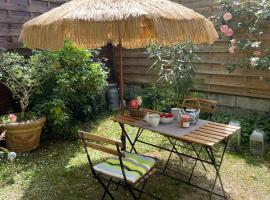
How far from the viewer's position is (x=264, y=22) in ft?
16.0

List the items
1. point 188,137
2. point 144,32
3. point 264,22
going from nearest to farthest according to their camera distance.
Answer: point 188,137, point 144,32, point 264,22

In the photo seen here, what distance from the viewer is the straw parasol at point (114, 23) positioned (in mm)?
2703

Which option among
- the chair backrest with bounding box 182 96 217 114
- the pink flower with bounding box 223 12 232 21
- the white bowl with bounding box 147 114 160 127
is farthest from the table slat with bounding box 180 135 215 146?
the pink flower with bounding box 223 12 232 21

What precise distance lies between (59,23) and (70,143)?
109 inches

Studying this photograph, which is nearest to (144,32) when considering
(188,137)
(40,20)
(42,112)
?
(40,20)

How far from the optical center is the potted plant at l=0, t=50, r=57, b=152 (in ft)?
14.8

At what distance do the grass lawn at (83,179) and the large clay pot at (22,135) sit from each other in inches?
6.7

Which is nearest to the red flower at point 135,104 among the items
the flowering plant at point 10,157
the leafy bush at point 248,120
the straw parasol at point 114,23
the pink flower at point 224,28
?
the straw parasol at point 114,23

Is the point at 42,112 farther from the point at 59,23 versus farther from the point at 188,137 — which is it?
the point at 188,137

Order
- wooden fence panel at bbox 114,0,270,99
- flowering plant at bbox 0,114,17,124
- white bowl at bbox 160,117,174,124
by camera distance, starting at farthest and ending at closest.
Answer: wooden fence panel at bbox 114,0,270,99, flowering plant at bbox 0,114,17,124, white bowl at bbox 160,117,174,124

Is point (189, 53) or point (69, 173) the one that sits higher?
point (189, 53)

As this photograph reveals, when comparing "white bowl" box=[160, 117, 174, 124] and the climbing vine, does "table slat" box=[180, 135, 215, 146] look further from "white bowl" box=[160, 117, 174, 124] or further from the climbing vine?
the climbing vine

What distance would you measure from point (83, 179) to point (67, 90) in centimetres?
191

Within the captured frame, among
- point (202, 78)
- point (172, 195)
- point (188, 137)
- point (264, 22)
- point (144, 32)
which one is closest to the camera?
point (188, 137)
